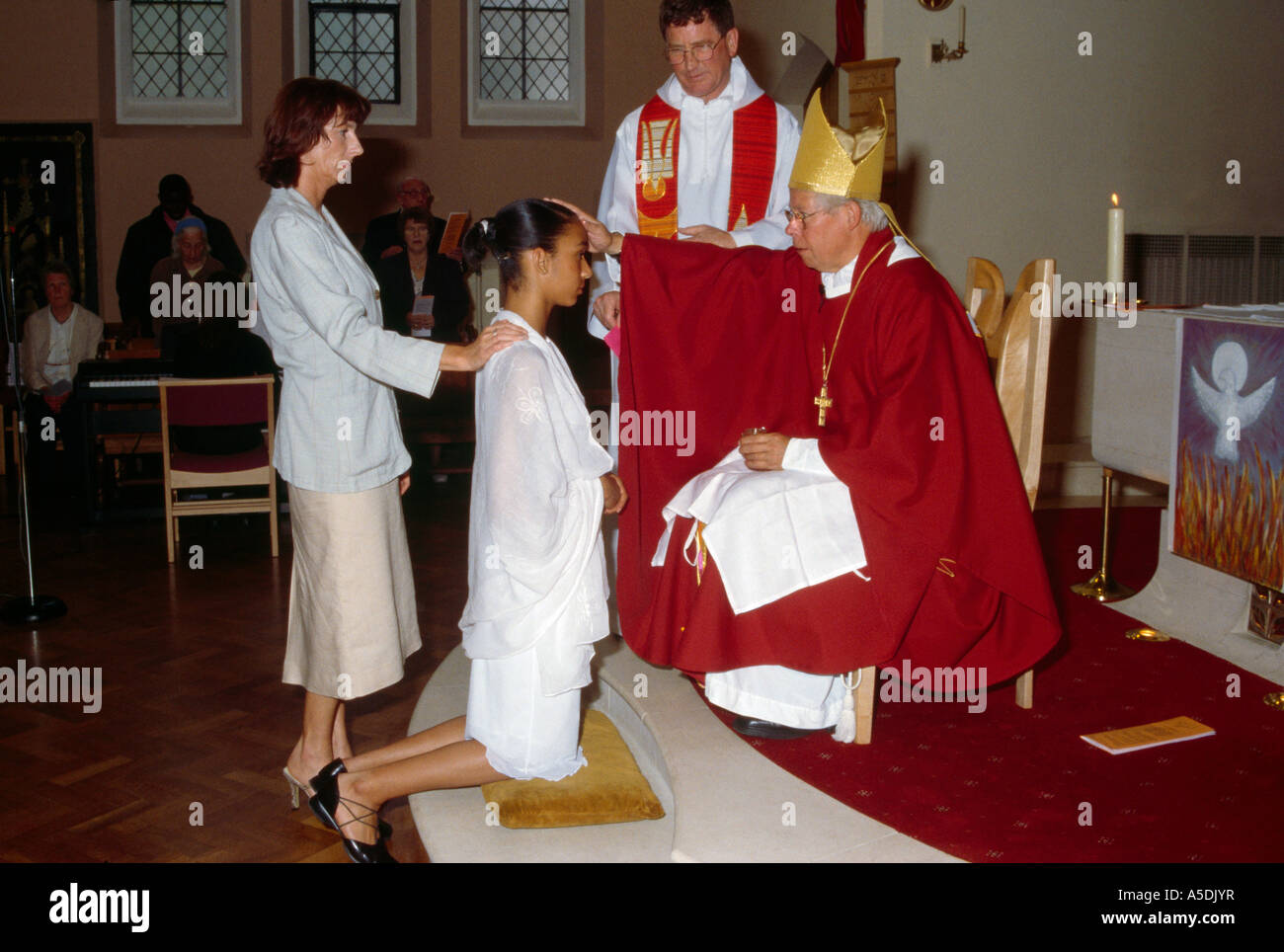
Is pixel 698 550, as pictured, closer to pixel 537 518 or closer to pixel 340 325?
pixel 537 518

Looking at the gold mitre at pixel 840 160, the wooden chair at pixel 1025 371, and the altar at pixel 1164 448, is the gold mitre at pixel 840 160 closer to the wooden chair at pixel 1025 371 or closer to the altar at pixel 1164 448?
the wooden chair at pixel 1025 371

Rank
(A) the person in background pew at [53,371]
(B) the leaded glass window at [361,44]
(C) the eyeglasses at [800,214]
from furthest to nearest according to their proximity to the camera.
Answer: (B) the leaded glass window at [361,44] < (A) the person in background pew at [53,371] < (C) the eyeglasses at [800,214]

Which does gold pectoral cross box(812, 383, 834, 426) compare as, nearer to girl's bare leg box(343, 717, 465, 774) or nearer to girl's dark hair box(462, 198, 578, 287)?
girl's dark hair box(462, 198, 578, 287)

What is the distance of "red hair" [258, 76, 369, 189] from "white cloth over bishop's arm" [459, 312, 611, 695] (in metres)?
0.59

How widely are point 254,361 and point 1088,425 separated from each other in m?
4.21

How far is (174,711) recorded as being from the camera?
367 cm

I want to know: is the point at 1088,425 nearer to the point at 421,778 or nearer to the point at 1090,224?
the point at 1090,224

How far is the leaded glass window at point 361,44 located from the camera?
1023 cm

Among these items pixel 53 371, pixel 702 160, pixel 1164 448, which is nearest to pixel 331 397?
pixel 702 160

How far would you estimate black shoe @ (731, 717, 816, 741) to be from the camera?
3.04 meters

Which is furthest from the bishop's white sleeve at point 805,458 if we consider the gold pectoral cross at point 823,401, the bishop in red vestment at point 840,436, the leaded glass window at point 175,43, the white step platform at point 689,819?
the leaded glass window at point 175,43

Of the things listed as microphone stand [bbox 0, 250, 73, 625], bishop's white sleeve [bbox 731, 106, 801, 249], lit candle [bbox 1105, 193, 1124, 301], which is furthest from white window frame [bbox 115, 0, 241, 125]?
lit candle [bbox 1105, 193, 1124, 301]

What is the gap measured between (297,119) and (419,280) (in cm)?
485

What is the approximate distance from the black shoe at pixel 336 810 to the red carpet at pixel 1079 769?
0.92 m
